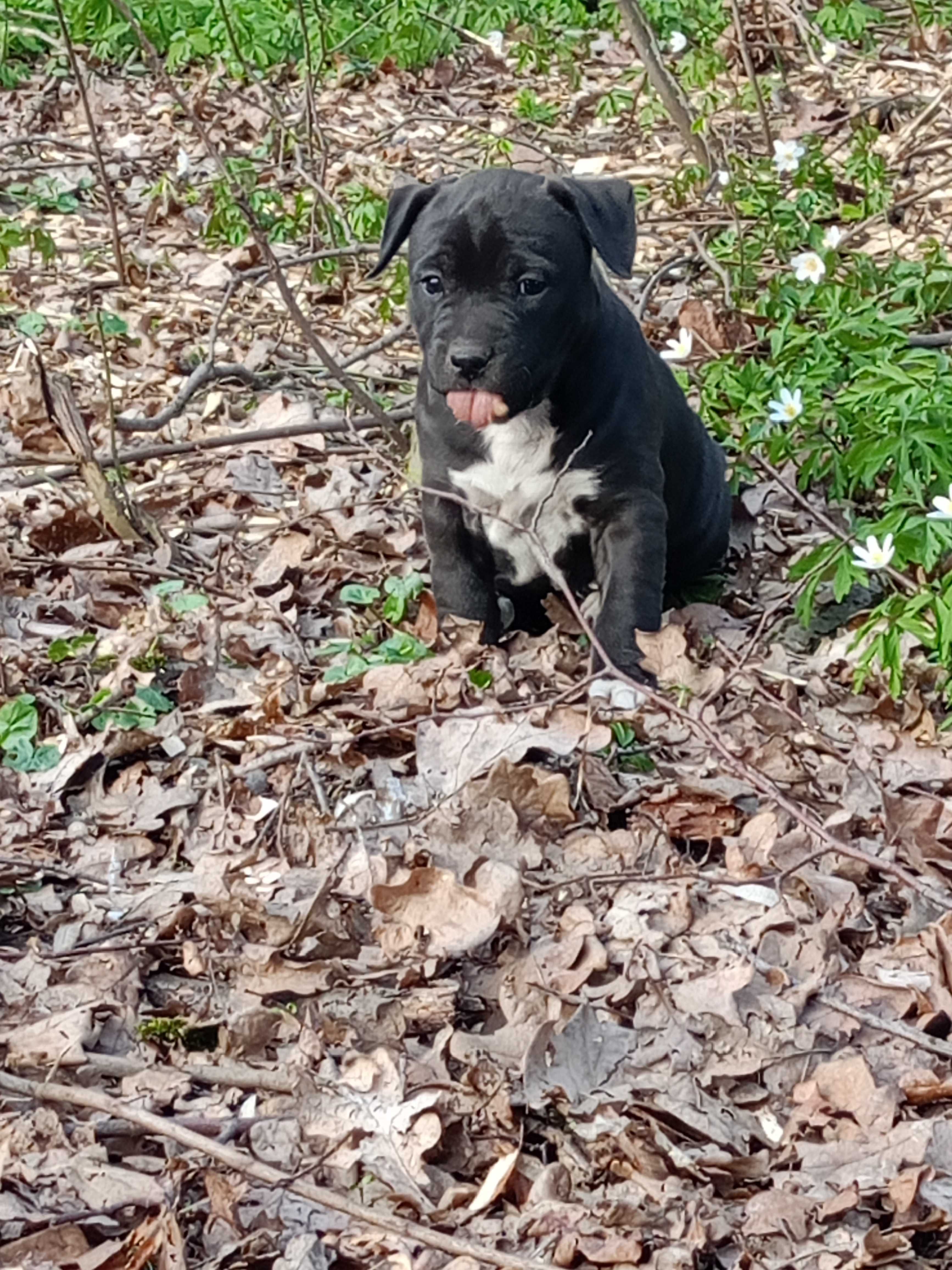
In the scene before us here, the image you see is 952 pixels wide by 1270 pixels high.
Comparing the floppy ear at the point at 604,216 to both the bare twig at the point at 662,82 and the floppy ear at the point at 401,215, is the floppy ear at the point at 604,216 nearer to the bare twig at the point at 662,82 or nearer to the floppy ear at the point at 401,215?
the floppy ear at the point at 401,215

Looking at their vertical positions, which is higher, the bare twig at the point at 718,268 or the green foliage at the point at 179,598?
the green foliage at the point at 179,598

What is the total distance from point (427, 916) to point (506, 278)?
1604 millimetres

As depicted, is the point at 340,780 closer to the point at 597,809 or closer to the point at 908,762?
the point at 597,809

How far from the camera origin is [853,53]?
8.13m

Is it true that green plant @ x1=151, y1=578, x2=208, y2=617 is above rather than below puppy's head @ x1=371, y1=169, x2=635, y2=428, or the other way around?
below

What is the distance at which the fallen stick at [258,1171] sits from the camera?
7.98 ft

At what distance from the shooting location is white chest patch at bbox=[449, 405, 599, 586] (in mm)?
4238

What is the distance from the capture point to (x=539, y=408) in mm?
4227

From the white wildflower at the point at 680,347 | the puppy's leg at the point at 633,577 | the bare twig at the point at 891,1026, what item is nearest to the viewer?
the bare twig at the point at 891,1026

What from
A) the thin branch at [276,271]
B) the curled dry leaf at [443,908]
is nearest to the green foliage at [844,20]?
the thin branch at [276,271]

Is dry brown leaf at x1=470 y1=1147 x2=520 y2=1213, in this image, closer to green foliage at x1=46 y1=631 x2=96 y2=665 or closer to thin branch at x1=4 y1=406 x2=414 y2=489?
green foliage at x1=46 y1=631 x2=96 y2=665

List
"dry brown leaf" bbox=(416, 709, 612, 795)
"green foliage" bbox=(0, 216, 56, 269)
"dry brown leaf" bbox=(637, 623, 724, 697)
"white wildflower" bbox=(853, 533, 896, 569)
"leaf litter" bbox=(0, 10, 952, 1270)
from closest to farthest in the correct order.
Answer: "leaf litter" bbox=(0, 10, 952, 1270) → "dry brown leaf" bbox=(416, 709, 612, 795) → "white wildflower" bbox=(853, 533, 896, 569) → "dry brown leaf" bbox=(637, 623, 724, 697) → "green foliage" bbox=(0, 216, 56, 269)

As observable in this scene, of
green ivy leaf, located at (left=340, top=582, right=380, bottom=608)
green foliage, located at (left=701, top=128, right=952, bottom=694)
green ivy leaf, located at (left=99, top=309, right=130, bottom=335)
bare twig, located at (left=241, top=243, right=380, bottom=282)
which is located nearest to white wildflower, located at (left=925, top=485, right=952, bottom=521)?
green foliage, located at (left=701, top=128, right=952, bottom=694)

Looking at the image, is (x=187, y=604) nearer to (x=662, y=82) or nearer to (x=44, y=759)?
(x=44, y=759)
